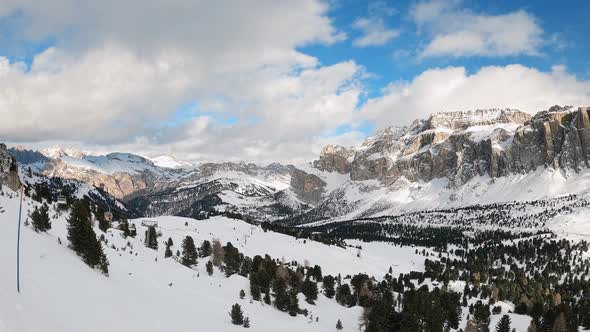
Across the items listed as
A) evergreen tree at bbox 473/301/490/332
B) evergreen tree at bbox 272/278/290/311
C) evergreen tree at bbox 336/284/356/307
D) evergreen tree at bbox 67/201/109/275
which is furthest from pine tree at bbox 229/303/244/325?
evergreen tree at bbox 473/301/490/332

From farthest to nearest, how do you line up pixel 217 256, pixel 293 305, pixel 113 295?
pixel 217 256, pixel 293 305, pixel 113 295

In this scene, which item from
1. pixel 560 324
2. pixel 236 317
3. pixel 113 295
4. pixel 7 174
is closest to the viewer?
pixel 113 295

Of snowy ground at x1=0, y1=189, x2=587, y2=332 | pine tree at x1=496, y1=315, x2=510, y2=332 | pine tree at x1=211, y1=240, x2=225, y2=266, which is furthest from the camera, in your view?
pine tree at x1=496, y1=315, x2=510, y2=332

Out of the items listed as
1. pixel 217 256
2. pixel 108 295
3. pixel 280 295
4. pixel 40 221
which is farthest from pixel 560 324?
pixel 40 221

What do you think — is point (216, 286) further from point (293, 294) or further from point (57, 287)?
point (57, 287)

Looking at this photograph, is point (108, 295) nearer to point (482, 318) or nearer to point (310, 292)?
point (310, 292)

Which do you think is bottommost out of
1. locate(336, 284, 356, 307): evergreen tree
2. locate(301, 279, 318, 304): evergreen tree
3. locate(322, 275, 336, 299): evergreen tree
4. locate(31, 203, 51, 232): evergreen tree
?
locate(336, 284, 356, 307): evergreen tree

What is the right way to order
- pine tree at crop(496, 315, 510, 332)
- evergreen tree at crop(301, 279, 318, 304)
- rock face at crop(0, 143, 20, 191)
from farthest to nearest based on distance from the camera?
pine tree at crop(496, 315, 510, 332), evergreen tree at crop(301, 279, 318, 304), rock face at crop(0, 143, 20, 191)

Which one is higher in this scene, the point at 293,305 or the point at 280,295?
the point at 280,295

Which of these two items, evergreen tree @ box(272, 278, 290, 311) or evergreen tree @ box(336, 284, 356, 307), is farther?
evergreen tree @ box(336, 284, 356, 307)

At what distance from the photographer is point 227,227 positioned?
604 feet

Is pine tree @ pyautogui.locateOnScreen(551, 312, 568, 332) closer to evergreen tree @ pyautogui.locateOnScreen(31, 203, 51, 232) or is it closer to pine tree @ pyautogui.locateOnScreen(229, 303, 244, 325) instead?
pine tree @ pyautogui.locateOnScreen(229, 303, 244, 325)

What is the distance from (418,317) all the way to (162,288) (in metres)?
59.4

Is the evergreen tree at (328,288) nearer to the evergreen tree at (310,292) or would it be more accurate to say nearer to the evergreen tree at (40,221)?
the evergreen tree at (310,292)
